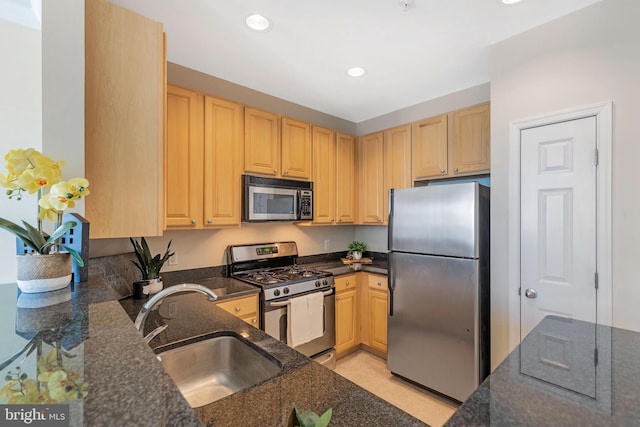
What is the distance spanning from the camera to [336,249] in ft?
12.1

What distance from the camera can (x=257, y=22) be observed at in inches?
70.9

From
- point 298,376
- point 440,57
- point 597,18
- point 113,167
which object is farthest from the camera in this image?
point 440,57

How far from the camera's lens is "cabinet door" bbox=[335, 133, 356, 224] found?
3359mm

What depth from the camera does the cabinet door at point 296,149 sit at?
2.85 metres

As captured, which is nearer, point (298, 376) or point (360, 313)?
point (298, 376)

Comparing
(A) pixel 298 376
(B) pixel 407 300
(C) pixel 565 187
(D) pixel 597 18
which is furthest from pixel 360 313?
(D) pixel 597 18

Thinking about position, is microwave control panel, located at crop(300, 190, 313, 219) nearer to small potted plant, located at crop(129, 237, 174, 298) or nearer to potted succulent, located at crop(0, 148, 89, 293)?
small potted plant, located at crop(129, 237, 174, 298)

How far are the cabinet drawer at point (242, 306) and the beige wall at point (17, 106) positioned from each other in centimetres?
116

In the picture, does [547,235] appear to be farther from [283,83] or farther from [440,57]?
[283,83]

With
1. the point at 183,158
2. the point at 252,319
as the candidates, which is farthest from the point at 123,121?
the point at 252,319

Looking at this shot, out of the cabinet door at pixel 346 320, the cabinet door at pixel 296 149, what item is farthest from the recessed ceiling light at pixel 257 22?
the cabinet door at pixel 346 320

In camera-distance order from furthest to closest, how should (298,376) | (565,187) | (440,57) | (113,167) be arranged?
(440,57), (565,187), (113,167), (298,376)

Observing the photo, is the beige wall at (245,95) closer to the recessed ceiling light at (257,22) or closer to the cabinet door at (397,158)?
the cabinet door at (397,158)

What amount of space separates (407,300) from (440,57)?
6.65 ft
